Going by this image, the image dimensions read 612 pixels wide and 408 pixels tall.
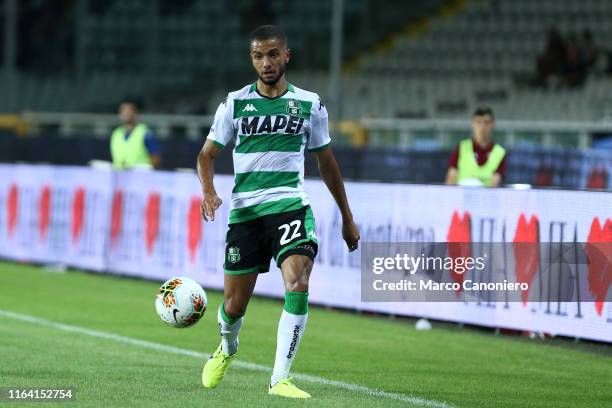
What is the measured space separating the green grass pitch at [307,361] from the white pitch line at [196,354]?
0.10 feet

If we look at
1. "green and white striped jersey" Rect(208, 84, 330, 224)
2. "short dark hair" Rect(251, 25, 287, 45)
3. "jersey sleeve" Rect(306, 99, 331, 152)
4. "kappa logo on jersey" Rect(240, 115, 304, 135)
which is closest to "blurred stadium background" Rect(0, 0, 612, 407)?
"green and white striped jersey" Rect(208, 84, 330, 224)

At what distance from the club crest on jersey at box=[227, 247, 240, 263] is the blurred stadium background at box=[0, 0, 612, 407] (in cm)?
85

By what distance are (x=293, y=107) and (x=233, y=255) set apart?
3.06 ft

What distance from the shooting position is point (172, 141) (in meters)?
23.0

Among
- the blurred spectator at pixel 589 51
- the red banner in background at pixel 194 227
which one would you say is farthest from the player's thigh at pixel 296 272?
the blurred spectator at pixel 589 51

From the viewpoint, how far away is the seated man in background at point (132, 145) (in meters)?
19.3

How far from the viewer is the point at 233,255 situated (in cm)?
865

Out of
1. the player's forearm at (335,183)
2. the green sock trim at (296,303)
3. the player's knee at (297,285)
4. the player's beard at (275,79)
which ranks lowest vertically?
the green sock trim at (296,303)

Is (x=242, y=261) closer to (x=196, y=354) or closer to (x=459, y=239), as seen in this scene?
(x=196, y=354)

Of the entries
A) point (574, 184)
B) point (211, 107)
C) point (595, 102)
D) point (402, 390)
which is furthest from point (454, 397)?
point (211, 107)

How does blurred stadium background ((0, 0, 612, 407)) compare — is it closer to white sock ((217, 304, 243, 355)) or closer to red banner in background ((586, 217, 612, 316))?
red banner in background ((586, 217, 612, 316))

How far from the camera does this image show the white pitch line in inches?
346

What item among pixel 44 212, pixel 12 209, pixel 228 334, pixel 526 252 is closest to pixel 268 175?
pixel 228 334

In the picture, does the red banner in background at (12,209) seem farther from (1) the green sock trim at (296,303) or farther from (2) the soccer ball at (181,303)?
(1) the green sock trim at (296,303)
